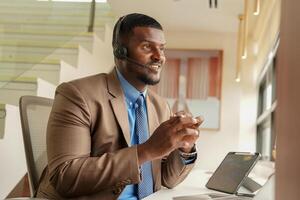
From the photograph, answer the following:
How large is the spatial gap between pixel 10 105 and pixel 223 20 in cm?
314

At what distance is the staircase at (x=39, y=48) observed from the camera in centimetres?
208

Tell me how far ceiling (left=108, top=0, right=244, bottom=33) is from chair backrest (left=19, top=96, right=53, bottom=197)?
2938 mm

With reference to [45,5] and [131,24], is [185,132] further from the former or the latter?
[45,5]

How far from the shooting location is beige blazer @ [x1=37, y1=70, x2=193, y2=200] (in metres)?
1.11

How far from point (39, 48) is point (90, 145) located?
1.35m

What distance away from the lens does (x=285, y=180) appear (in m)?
0.56

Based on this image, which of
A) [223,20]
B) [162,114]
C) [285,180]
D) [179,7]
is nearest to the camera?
[285,180]

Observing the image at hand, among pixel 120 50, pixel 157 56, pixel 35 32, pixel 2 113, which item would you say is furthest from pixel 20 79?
pixel 157 56

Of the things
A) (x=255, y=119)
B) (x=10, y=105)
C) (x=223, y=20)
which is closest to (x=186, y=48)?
(x=223, y=20)

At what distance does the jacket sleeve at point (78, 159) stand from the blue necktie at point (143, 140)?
173 mm

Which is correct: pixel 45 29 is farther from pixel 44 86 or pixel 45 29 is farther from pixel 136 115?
pixel 136 115

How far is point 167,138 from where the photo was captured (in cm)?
114

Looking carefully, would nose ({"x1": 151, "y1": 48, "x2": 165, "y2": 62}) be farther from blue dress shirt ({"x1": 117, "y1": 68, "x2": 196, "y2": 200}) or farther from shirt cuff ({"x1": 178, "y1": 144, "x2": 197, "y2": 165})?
shirt cuff ({"x1": 178, "y1": 144, "x2": 197, "y2": 165})

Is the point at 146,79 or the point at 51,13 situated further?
the point at 51,13
